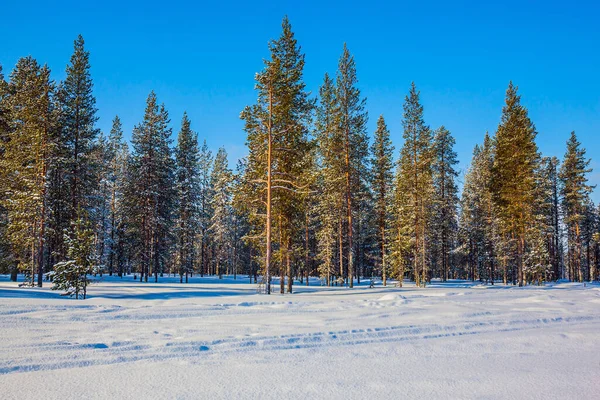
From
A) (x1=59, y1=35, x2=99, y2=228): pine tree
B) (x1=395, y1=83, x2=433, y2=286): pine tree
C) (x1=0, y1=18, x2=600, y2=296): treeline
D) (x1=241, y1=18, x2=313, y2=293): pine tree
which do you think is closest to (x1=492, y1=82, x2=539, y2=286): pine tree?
(x1=0, y1=18, x2=600, y2=296): treeline

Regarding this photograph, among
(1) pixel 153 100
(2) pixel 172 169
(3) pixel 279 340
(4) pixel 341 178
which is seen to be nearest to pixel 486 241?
(4) pixel 341 178

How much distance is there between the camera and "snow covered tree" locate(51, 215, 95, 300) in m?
13.4

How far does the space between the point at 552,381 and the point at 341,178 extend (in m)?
22.3

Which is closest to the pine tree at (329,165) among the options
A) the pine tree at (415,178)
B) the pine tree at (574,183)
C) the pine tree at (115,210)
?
the pine tree at (415,178)

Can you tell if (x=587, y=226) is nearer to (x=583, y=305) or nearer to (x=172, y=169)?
(x=583, y=305)

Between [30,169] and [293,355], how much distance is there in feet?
74.5

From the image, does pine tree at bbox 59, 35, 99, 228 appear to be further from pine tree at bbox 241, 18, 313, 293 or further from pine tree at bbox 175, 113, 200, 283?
pine tree at bbox 241, 18, 313, 293

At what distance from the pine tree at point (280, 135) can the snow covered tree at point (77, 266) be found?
773 centimetres

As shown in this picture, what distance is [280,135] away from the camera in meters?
20.2

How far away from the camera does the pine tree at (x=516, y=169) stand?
97.8ft

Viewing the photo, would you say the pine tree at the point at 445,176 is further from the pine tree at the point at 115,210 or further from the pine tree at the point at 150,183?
the pine tree at the point at 115,210

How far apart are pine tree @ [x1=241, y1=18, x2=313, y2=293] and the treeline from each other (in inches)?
3.1

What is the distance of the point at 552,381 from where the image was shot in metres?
4.15

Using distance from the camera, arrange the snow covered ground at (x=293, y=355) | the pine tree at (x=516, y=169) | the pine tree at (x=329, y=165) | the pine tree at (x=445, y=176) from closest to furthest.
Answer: the snow covered ground at (x=293, y=355) → the pine tree at (x=329, y=165) → the pine tree at (x=516, y=169) → the pine tree at (x=445, y=176)
